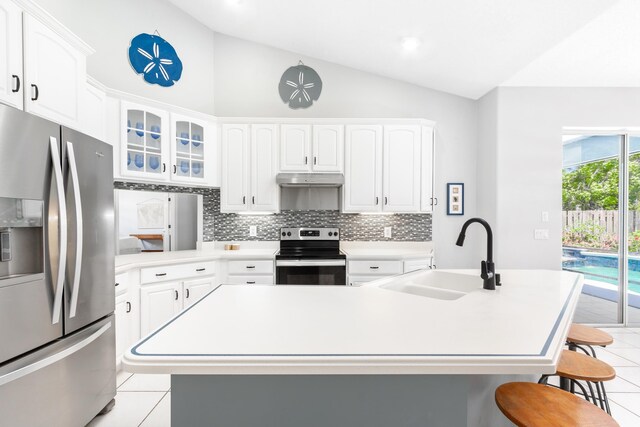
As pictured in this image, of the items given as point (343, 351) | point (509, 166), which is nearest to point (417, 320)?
point (343, 351)

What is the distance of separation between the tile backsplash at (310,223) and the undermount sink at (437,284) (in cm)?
185

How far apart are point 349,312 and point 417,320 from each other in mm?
250

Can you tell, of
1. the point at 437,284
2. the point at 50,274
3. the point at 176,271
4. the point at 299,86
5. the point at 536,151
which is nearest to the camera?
the point at 50,274

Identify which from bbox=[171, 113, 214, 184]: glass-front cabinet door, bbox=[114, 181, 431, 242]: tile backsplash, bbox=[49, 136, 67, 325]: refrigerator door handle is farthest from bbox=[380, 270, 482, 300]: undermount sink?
bbox=[171, 113, 214, 184]: glass-front cabinet door

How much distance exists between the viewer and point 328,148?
362 cm

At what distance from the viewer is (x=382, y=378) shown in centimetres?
97

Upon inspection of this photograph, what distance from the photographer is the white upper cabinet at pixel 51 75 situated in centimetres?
168

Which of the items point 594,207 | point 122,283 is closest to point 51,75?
point 122,283

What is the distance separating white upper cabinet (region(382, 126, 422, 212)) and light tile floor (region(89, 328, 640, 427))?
2.21 meters

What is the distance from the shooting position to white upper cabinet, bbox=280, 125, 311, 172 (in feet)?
11.8

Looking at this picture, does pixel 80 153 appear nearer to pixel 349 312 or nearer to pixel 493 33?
pixel 349 312

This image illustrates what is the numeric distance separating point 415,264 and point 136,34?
3.86m

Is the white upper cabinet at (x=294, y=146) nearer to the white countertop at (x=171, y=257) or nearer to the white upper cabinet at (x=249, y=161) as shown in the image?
the white upper cabinet at (x=249, y=161)

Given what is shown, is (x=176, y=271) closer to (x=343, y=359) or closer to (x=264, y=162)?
(x=264, y=162)
